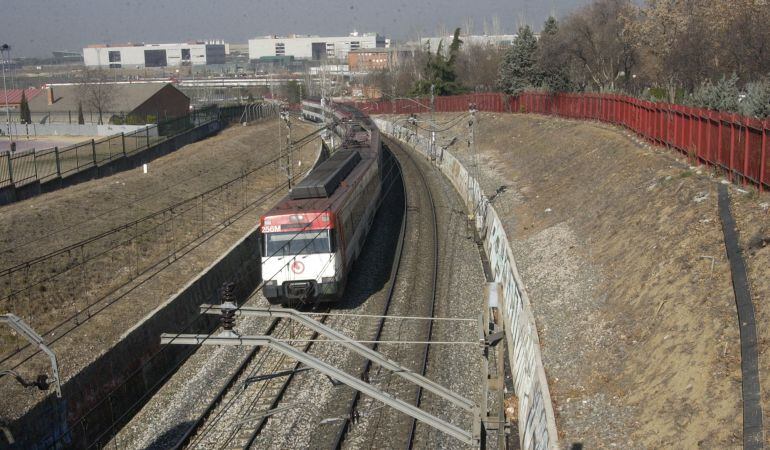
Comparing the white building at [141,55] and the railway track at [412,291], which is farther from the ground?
the white building at [141,55]

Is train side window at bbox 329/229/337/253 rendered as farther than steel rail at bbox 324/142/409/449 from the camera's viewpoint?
Yes

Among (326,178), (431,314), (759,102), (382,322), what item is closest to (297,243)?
(382,322)

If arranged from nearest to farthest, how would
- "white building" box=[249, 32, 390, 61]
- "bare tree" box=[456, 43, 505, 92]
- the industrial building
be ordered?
the industrial building, "bare tree" box=[456, 43, 505, 92], "white building" box=[249, 32, 390, 61]

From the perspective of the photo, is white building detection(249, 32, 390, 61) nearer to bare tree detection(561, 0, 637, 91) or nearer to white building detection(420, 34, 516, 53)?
white building detection(420, 34, 516, 53)

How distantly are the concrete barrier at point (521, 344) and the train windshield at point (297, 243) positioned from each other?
15.7 feet

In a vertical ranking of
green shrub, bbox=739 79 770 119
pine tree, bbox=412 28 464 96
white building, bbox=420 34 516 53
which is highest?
white building, bbox=420 34 516 53

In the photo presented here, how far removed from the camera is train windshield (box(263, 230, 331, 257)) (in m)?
19.0

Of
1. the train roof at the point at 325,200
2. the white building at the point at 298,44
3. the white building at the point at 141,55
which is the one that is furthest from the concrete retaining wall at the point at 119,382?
the white building at the point at 141,55

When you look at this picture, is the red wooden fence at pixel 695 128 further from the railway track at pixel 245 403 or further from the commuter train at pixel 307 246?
the commuter train at pixel 307 246

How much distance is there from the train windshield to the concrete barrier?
478 centimetres

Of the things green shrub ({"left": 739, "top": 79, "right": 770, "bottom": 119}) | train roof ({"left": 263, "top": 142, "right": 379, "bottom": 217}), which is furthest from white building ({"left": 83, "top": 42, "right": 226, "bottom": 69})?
green shrub ({"left": 739, "top": 79, "right": 770, "bottom": 119})

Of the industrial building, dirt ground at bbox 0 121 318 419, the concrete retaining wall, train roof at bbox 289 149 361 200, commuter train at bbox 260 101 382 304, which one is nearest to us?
the concrete retaining wall

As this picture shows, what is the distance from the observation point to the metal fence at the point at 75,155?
92.4 ft

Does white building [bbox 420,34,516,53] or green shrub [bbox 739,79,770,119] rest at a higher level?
white building [bbox 420,34,516,53]
